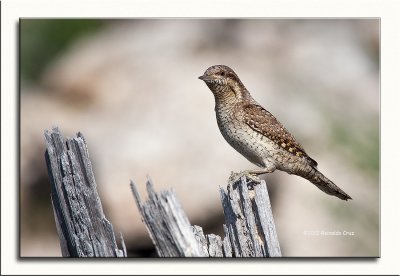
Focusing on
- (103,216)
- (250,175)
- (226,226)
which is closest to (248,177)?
(250,175)

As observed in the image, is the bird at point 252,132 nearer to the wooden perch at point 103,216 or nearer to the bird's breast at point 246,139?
the bird's breast at point 246,139

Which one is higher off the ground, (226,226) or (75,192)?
(75,192)

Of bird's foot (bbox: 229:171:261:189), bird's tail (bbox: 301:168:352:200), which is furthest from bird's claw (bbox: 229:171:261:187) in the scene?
bird's tail (bbox: 301:168:352:200)

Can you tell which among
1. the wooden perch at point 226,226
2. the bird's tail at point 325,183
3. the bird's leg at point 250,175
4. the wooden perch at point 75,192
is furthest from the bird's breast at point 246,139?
the wooden perch at point 75,192

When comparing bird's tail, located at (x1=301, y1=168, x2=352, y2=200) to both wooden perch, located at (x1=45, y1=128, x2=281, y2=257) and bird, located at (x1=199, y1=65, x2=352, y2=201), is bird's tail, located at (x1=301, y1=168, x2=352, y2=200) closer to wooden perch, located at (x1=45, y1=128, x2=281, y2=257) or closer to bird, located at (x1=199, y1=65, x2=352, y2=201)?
bird, located at (x1=199, y1=65, x2=352, y2=201)

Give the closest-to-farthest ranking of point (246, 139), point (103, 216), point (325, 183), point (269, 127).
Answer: point (103, 216), point (246, 139), point (269, 127), point (325, 183)

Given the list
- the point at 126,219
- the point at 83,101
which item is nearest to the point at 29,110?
the point at 83,101

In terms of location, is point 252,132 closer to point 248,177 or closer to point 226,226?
point 248,177
